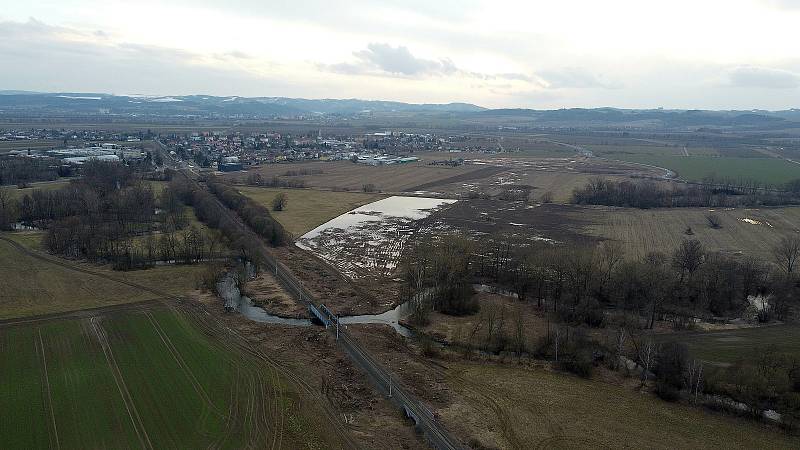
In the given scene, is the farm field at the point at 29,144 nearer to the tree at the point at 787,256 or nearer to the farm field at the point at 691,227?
the farm field at the point at 691,227

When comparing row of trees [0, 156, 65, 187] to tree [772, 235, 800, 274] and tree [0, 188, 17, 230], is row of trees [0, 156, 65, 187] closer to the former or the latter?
tree [0, 188, 17, 230]

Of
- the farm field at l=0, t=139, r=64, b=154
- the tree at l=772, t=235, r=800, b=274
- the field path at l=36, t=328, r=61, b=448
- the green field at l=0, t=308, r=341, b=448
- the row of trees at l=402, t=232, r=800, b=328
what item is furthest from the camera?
the farm field at l=0, t=139, r=64, b=154

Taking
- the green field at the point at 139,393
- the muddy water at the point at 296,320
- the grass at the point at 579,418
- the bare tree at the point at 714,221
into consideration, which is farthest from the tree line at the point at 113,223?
the bare tree at the point at 714,221

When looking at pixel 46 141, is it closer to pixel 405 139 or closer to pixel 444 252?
pixel 405 139

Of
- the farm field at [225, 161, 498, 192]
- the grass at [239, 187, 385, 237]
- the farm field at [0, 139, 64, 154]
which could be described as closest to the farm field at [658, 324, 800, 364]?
the grass at [239, 187, 385, 237]

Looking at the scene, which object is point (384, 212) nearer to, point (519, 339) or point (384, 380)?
point (519, 339)

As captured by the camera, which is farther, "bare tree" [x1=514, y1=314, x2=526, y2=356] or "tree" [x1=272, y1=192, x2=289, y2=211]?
"tree" [x1=272, y1=192, x2=289, y2=211]

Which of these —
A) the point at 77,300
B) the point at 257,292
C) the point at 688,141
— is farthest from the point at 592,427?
the point at 688,141
